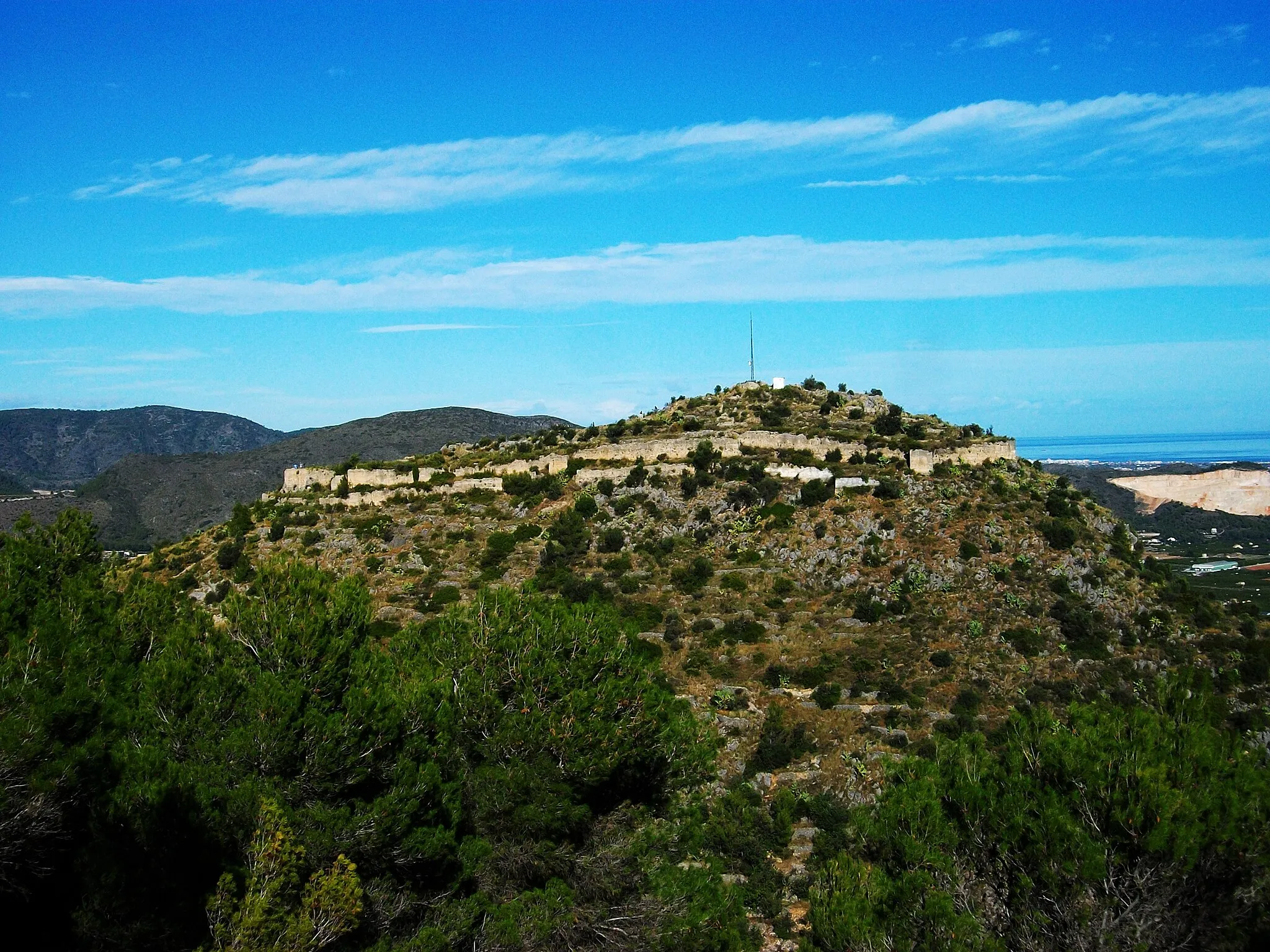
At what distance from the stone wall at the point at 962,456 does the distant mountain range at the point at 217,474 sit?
6757cm

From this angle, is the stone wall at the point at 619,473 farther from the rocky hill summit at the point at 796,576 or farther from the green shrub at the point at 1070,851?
the green shrub at the point at 1070,851

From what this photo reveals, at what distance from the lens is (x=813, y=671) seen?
31062 mm

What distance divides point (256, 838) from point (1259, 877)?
10900 mm

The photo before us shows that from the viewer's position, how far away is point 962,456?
45.0 meters

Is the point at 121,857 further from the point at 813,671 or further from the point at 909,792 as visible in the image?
the point at 813,671

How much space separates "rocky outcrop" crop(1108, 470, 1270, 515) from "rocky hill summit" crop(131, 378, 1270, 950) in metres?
99.7

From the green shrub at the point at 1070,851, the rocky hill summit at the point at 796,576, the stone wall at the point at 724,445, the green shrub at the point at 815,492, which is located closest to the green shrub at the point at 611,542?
the rocky hill summit at the point at 796,576

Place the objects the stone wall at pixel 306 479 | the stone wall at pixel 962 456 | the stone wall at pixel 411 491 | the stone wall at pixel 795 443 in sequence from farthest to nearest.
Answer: the stone wall at pixel 306 479
the stone wall at pixel 411 491
the stone wall at pixel 795 443
the stone wall at pixel 962 456

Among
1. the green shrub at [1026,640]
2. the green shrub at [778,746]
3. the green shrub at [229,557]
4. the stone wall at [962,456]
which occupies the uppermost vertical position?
the stone wall at [962,456]

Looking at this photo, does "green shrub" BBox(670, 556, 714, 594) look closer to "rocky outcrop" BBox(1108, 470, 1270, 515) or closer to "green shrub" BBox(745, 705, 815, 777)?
"green shrub" BBox(745, 705, 815, 777)

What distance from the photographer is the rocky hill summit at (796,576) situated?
27.5 meters

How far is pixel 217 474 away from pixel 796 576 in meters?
102

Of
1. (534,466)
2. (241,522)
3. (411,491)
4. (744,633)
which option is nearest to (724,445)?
(534,466)

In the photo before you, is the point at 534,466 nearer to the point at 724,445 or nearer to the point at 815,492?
the point at 724,445
